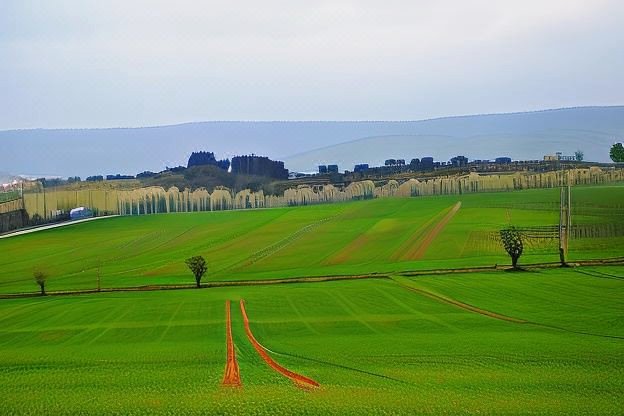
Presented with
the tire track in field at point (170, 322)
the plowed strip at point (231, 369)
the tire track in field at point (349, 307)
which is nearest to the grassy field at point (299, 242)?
the tire track in field at point (349, 307)

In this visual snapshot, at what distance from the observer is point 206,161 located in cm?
6181

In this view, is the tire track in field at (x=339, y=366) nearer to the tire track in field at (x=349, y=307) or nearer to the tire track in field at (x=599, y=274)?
the tire track in field at (x=349, y=307)

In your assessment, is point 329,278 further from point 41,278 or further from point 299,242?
point 41,278

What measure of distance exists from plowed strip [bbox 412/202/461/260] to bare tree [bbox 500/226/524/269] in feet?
12.1

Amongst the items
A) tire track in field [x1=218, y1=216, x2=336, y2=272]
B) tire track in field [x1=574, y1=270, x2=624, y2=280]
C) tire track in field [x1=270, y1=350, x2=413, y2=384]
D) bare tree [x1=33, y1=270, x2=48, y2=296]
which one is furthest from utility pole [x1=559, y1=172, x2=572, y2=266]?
bare tree [x1=33, y1=270, x2=48, y2=296]

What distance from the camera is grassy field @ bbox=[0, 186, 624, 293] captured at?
30.8 meters

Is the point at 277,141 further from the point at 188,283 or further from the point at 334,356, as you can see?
the point at 334,356

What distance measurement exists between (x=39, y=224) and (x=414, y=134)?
144 metres

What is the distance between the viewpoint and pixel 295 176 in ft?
175

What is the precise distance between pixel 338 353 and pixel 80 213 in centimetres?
3003

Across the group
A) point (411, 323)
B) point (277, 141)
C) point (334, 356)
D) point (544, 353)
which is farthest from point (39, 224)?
point (277, 141)

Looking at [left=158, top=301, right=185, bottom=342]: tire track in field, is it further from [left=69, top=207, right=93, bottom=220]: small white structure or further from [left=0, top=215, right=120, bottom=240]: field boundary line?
[left=69, top=207, right=93, bottom=220]: small white structure

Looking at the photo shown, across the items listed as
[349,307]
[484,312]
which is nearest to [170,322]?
[349,307]

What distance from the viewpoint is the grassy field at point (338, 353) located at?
10.5 m
